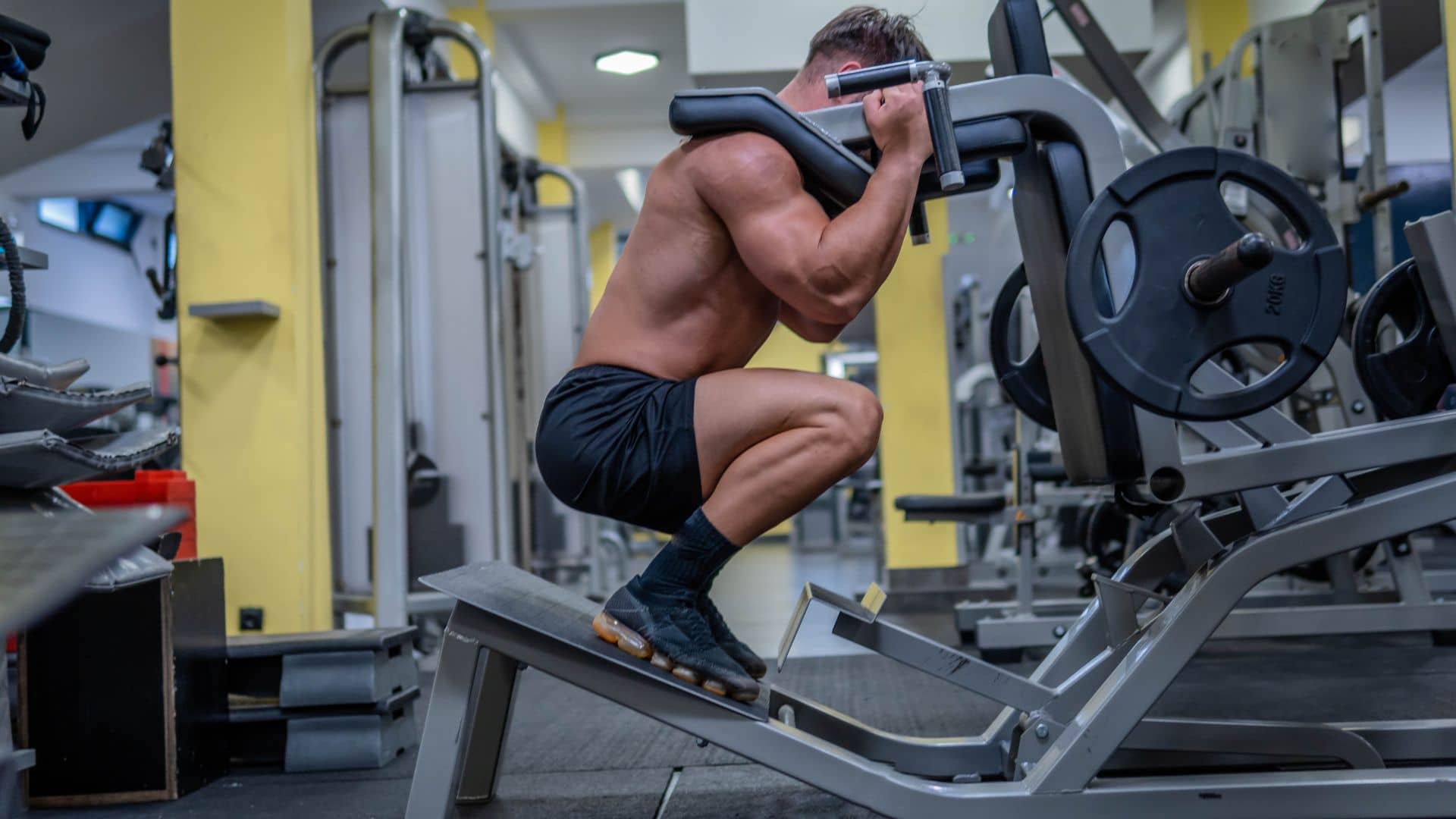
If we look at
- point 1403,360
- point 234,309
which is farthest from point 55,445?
point 1403,360

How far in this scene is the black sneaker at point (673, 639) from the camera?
1.50 meters

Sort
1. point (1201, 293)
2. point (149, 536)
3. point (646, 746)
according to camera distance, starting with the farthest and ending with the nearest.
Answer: point (646, 746), point (1201, 293), point (149, 536)

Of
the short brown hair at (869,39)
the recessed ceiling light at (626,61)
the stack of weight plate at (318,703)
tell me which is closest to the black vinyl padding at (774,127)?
the short brown hair at (869,39)

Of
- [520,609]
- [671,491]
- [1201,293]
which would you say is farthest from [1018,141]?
[520,609]

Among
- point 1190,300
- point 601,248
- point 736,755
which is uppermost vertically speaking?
point 601,248

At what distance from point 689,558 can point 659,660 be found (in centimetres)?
14

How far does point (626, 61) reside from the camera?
6.82 metres

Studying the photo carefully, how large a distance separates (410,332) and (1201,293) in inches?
122

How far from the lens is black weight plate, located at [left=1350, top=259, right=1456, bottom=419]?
183 cm

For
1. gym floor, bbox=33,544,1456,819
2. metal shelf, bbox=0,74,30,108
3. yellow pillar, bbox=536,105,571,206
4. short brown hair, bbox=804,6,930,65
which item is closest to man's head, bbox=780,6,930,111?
short brown hair, bbox=804,6,930,65

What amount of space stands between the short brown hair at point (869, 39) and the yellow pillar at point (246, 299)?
2.42 m

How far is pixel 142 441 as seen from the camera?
2.09m

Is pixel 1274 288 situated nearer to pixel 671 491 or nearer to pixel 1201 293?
pixel 1201 293

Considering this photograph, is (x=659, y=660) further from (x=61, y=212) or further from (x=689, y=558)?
(x=61, y=212)
